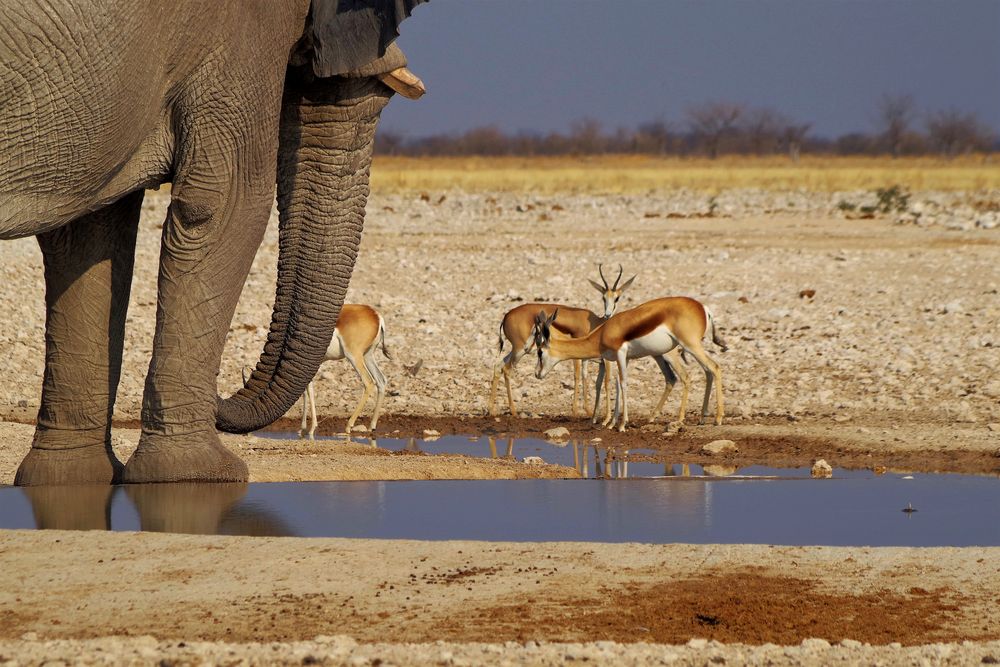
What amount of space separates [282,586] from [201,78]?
8.22 feet

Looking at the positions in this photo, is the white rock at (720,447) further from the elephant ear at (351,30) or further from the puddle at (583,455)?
the elephant ear at (351,30)

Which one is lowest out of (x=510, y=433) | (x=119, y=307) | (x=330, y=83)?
(x=510, y=433)

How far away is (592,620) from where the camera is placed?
549cm

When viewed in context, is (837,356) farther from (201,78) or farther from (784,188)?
(784,188)

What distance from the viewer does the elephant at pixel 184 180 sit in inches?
261

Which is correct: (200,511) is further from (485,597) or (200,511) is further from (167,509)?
(485,597)

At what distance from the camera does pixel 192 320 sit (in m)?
7.70

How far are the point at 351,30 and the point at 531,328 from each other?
758cm

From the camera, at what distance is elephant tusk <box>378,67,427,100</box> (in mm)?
8195

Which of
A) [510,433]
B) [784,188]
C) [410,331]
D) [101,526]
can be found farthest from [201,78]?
[784,188]

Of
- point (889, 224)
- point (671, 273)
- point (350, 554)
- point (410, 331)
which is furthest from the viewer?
point (889, 224)

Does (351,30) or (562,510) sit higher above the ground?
(351,30)

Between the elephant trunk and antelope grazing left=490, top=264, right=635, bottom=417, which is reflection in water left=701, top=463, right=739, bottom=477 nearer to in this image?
the elephant trunk

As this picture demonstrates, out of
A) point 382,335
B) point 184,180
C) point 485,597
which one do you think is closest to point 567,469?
point 184,180
